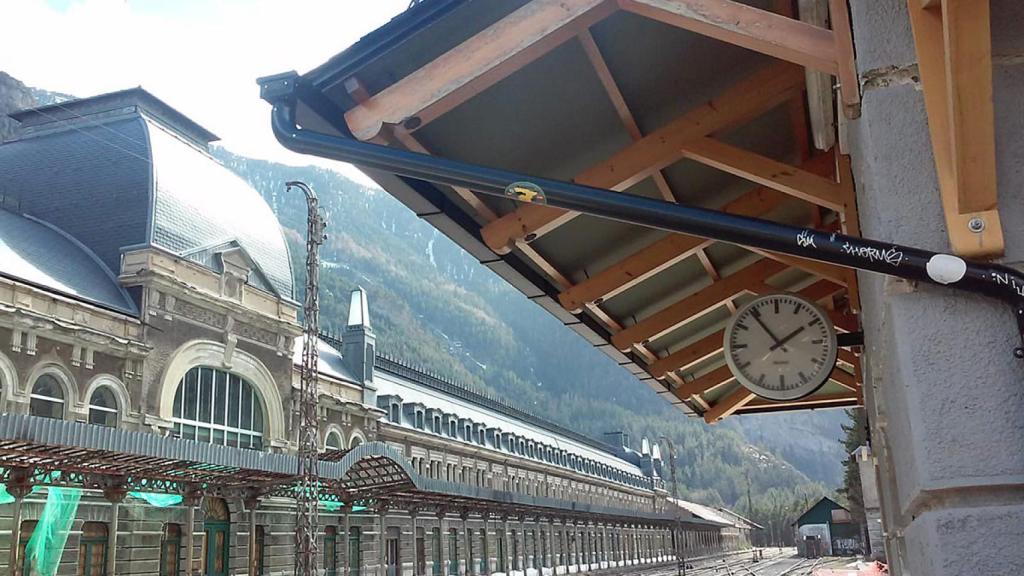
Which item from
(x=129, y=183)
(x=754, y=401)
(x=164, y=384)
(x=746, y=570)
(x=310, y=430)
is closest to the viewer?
(x=754, y=401)

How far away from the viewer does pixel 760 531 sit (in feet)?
465

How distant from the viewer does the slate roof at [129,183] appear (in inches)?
1124

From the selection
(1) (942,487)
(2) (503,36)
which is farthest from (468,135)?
(1) (942,487)

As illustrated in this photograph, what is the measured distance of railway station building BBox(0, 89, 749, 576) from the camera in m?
21.5

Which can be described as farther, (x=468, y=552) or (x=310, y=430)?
(x=468, y=552)

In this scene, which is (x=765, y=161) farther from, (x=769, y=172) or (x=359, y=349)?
(x=359, y=349)

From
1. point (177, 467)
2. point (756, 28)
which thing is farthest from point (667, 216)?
point (177, 467)

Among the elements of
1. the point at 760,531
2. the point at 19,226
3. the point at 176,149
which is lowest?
the point at 760,531

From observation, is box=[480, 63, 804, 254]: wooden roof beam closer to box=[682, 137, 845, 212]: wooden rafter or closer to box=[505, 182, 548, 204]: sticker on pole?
box=[682, 137, 845, 212]: wooden rafter

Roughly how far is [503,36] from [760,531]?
151 m

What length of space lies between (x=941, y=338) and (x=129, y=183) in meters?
31.2

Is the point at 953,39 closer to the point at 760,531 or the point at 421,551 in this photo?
the point at 421,551

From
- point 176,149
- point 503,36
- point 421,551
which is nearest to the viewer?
point 503,36

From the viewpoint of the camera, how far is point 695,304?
21.9ft
